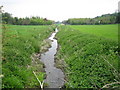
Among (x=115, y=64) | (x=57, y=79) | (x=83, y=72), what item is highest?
(x=115, y=64)

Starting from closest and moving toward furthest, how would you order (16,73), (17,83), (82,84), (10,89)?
1. (10,89)
2. (17,83)
3. (82,84)
4. (16,73)

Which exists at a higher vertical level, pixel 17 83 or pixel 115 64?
pixel 115 64

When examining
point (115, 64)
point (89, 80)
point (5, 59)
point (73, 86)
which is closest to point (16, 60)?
point (5, 59)

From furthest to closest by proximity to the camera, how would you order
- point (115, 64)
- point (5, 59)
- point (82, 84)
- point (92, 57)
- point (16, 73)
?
point (92, 57) → point (5, 59) → point (115, 64) → point (16, 73) → point (82, 84)

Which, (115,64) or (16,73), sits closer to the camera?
(16,73)

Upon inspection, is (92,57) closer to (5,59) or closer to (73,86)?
(73,86)

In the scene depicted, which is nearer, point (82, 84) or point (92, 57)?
point (82, 84)

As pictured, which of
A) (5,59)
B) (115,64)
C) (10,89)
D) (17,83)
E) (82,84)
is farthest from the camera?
(5,59)

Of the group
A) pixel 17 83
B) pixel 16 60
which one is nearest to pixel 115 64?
pixel 17 83

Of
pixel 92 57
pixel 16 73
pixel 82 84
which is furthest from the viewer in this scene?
pixel 92 57

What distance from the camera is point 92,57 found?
1161 cm

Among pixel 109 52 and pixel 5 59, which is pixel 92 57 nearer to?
pixel 109 52

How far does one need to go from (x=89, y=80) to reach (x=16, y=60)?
673 centimetres

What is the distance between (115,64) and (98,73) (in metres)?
1.67
